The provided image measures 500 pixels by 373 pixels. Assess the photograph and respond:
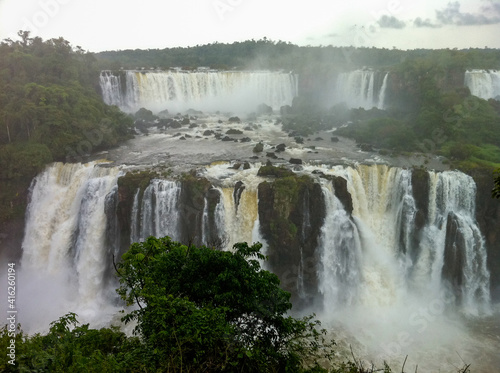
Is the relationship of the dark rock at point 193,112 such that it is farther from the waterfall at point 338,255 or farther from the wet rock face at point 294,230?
the waterfall at point 338,255

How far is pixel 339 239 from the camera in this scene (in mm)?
17875

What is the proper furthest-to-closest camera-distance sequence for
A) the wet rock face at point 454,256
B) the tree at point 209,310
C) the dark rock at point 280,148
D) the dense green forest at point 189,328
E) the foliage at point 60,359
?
the dark rock at point 280,148, the wet rock face at point 454,256, the tree at point 209,310, the dense green forest at point 189,328, the foliage at point 60,359

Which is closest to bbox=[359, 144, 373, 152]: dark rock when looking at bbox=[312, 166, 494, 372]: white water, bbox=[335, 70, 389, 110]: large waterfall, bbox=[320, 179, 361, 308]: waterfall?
bbox=[312, 166, 494, 372]: white water

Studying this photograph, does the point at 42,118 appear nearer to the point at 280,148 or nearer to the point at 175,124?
the point at 175,124

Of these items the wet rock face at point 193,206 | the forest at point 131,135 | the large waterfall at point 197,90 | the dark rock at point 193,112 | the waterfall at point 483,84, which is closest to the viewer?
the forest at point 131,135

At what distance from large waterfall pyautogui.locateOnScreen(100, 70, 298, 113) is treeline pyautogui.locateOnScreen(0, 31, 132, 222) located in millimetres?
4626

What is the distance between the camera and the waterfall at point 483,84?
3244cm

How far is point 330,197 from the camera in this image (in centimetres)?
1775

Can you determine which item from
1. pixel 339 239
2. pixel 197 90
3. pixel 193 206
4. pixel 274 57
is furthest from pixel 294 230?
pixel 274 57

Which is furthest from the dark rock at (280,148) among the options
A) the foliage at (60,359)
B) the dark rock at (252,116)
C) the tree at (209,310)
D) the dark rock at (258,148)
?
the foliage at (60,359)

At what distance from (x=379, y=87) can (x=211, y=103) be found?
1708 cm

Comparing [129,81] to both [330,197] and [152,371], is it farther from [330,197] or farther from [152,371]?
[152,371]

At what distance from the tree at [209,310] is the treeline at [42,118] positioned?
15426 millimetres

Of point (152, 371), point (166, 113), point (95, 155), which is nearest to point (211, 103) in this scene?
point (166, 113)
